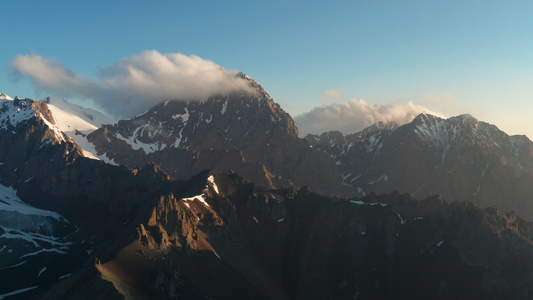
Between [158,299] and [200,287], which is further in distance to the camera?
[200,287]

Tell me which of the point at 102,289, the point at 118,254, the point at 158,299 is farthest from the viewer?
the point at 118,254

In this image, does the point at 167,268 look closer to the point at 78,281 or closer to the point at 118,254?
the point at 118,254

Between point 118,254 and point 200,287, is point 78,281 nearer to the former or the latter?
point 118,254

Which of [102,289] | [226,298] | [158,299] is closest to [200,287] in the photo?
[226,298]

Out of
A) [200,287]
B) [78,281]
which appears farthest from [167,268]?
[78,281]

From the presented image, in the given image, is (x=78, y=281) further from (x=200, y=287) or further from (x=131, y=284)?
(x=200, y=287)

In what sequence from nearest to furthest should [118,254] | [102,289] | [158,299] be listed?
[102,289]
[158,299]
[118,254]

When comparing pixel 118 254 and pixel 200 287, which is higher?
pixel 118 254

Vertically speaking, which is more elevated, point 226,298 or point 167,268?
point 167,268

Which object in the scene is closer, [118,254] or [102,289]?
[102,289]
